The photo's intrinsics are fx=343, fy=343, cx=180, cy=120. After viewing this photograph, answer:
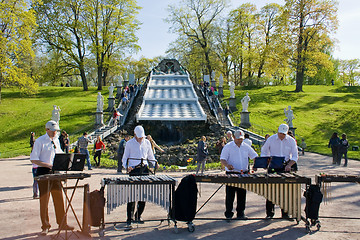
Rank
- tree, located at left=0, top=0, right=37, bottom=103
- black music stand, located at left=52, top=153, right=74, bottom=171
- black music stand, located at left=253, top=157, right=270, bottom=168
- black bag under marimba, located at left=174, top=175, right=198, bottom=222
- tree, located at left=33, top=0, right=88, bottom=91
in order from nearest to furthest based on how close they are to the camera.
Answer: black music stand, located at left=52, top=153, right=74, bottom=171 → black bag under marimba, located at left=174, top=175, right=198, bottom=222 → black music stand, located at left=253, top=157, right=270, bottom=168 → tree, located at left=0, top=0, right=37, bottom=103 → tree, located at left=33, top=0, right=88, bottom=91

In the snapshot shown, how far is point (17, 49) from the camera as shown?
35.2 m

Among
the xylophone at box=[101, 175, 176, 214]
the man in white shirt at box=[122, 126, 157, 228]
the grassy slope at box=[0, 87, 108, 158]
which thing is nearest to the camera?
the xylophone at box=[101, 175, 176, 214]

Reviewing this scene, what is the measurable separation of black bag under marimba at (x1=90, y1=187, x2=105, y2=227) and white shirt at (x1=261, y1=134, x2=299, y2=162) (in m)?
4.14

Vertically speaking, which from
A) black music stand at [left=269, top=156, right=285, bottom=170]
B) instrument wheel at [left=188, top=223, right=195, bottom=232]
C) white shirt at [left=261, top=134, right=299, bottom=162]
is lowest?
instrument wheel at [left=188, top=223, right=195, bottom=232]

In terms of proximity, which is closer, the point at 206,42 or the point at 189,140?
the point at 189,140

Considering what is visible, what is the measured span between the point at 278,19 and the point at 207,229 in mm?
41713

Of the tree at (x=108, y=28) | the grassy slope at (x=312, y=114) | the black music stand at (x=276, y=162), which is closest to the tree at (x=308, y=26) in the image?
the grassy slope at (x=312, y=114)

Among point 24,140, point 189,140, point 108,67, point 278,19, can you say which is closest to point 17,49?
point 24,140

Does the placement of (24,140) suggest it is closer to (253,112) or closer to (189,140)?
(189,140)

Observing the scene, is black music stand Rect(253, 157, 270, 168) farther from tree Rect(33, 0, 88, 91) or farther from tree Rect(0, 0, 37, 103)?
tree Rect(33, 0, 88, 91)

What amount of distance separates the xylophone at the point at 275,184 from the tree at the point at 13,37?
109 feet

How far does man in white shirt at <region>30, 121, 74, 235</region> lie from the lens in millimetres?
7027

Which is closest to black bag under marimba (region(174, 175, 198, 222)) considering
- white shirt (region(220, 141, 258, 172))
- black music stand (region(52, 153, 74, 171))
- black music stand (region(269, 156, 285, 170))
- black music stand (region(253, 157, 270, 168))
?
white shirt (region(220, 141, 258, 172))

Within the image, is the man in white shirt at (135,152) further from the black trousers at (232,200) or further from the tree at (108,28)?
the tree at (108,28)
